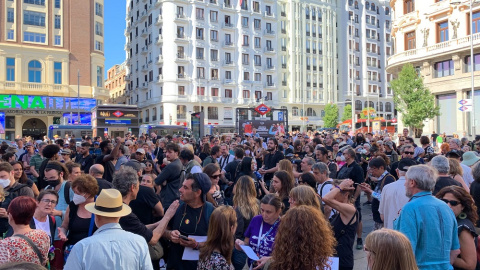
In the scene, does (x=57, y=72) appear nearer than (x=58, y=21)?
Yes

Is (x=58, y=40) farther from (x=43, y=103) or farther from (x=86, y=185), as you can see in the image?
(x=86, y=185)

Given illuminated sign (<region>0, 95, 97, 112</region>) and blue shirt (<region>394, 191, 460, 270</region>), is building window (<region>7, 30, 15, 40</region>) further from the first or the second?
blue shirt (<region>394, 191, 460, 270</region>)

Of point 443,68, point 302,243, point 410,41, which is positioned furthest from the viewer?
point 410,41

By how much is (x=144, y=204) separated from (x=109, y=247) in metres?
1.70

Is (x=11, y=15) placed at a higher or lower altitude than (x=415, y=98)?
higher

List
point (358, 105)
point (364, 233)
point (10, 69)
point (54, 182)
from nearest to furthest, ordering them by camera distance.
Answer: point (54, 182), point (364, 233), point (10, 69), point (358, 105)

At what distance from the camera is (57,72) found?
140 ft

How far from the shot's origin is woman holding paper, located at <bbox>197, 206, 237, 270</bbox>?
138 inches

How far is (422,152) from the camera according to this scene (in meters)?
10.6

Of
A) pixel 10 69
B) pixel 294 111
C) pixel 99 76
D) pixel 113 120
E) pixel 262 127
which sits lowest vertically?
pixel 262 127

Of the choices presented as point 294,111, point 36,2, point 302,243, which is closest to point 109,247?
point 302,243

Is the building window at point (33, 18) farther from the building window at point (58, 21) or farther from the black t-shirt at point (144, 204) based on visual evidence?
the black t-shirt at point (144, 204)

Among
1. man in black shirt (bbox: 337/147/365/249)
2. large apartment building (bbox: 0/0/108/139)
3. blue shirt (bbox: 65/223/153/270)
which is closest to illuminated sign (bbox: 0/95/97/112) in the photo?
large apartment building (bbox: 0/0/108/139)

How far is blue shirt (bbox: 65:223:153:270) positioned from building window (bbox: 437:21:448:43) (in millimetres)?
36678
